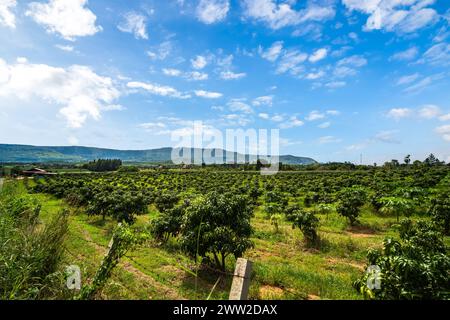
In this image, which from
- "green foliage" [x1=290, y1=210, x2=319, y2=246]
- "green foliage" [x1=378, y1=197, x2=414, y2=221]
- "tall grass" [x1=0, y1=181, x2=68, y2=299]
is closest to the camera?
"tall grass" [x1=0, y1=181, x2=68, y2=299]

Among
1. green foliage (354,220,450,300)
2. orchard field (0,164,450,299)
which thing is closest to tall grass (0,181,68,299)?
orchard field (0,164,450,299)

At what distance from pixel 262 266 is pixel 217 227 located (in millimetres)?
3277

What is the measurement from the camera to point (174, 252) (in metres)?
12.4

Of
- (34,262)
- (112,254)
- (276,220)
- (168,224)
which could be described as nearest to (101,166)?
(276,220)

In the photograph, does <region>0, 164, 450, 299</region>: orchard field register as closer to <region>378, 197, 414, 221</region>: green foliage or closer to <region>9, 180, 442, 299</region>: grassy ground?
<region>9, 180, 442, 299</region>: grassy ground

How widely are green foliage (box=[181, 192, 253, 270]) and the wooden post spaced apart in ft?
16.2

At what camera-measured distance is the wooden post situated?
139 inches

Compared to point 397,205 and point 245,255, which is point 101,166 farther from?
point 397,205

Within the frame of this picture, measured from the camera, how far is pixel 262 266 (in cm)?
1038

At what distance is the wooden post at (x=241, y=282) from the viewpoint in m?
3.54

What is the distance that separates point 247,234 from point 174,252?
16.4 feet

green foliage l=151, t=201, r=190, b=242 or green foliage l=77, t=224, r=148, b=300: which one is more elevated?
green foliage l=77, t=224, r=148, b=300

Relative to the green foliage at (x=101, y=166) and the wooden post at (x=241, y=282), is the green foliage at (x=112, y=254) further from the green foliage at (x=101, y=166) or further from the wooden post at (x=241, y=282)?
the green foliage at (x=101, y=166)
